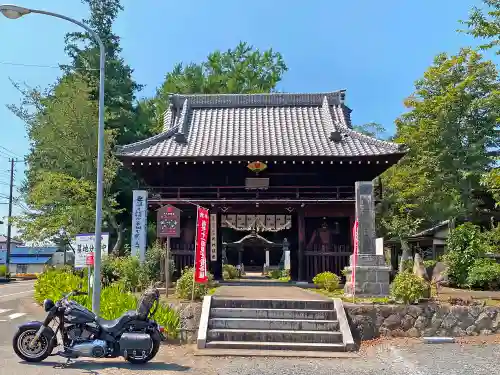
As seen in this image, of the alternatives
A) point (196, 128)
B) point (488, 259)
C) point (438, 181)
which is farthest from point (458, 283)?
point (196, 128)

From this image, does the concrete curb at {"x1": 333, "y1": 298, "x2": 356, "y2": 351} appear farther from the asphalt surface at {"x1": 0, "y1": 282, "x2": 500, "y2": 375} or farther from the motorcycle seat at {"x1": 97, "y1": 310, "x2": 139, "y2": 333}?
the motorcycle seat at {"x1": 97, "y1": 310, "x2": 139, "y2": 333}

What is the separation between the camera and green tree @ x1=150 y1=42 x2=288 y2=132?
37.5 metres

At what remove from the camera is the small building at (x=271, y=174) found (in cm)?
1711

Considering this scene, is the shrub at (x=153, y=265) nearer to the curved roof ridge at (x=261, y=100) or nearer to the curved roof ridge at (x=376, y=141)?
the curved roof ridge at (x=261, y=100)

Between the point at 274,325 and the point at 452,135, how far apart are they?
16824mm

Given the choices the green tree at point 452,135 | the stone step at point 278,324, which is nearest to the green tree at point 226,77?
the green tree at point 452,135

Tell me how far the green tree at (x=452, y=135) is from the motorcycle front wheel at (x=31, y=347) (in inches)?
774

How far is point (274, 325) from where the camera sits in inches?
422

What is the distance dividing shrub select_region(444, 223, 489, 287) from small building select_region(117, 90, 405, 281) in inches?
158

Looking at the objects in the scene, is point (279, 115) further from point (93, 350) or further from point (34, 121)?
point (93, 350)

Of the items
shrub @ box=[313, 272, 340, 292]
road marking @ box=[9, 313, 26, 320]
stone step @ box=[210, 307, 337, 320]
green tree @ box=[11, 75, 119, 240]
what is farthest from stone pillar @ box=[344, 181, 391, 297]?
green tree @ box=[11, 75, 119, 240]

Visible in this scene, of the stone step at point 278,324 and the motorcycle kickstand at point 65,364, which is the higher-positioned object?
the stone step at point 278,324

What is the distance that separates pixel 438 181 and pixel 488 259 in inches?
258

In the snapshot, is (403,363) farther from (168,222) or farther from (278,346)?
(168,222)
